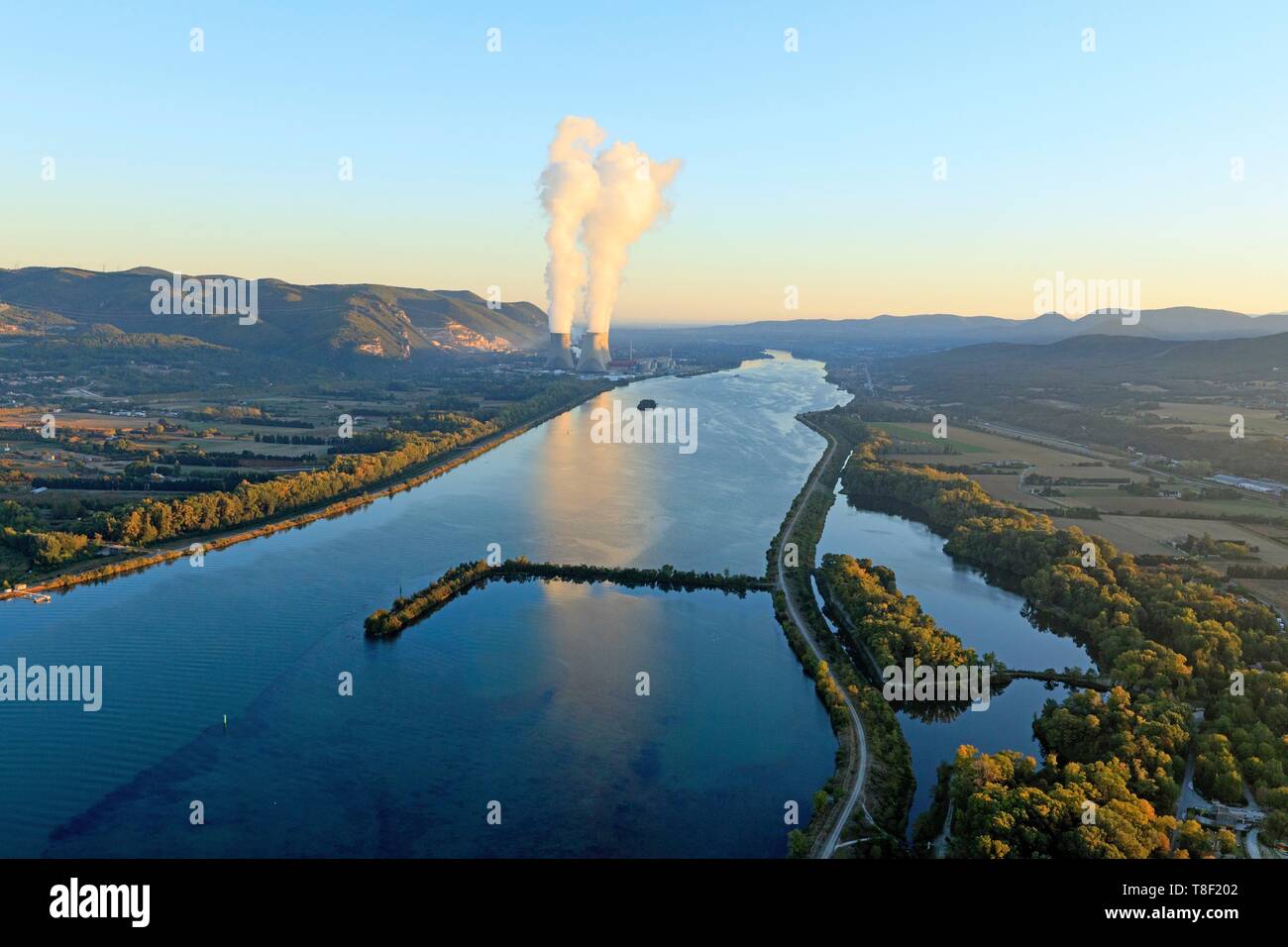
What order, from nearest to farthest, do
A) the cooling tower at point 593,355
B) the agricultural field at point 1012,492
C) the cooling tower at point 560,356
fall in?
1. the agricultural field at point 1012,492
2. the cooling tower at point 593,355
3. the cooling tower at point 560,356

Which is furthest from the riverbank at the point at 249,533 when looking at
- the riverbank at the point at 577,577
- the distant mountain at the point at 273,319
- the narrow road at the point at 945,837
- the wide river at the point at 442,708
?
the distant mountain at the point at 273,319

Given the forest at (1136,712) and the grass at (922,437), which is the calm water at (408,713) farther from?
the grass at (922,437)

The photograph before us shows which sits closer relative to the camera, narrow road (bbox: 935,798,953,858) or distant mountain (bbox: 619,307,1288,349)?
narrow road (bbox: 935,798,953,858)

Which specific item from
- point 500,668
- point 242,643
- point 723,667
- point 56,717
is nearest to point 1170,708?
point 723,667

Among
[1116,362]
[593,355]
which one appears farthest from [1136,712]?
[1116,362]

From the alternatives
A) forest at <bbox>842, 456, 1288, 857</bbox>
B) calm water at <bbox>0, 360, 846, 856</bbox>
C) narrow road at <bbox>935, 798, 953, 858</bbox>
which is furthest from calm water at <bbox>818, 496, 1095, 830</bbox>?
calm water at <bbox>0, 360, 846, 856</bbox>

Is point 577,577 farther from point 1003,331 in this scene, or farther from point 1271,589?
point 1003,331

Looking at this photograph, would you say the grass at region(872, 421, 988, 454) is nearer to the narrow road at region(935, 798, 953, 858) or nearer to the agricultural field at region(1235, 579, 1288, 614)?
the agricultural field at region(1235, 579, 1288, 614)
